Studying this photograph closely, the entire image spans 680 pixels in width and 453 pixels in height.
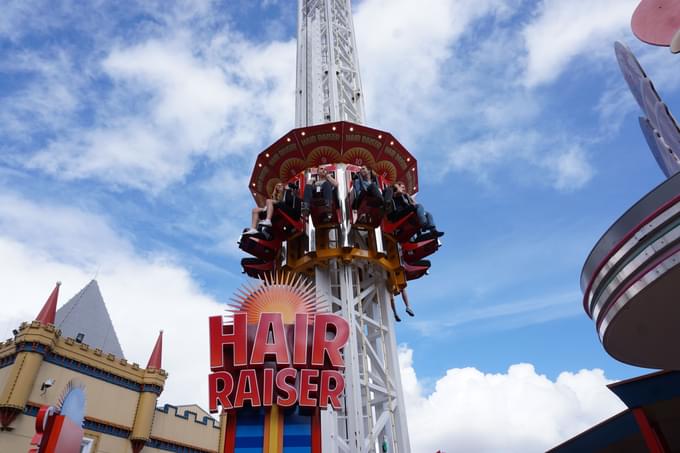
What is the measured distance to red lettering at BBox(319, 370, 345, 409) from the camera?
39.9 feet

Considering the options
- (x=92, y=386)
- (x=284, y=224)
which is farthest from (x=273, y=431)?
(x=92, y=386)

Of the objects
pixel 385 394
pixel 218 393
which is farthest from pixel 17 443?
pixel 385 394

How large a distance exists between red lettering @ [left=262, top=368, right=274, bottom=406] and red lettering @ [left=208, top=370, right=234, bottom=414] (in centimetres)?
81

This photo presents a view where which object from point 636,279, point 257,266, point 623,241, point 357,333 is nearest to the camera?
point 636,279

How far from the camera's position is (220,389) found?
39.8 ft

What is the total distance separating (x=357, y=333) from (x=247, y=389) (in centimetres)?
731

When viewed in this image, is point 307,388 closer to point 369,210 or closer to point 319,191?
point 319,191

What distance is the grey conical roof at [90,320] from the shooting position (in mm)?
27094

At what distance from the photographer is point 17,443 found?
1933 centimetres

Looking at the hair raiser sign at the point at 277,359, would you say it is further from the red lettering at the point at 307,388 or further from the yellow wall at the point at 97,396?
the yellow wall at the point at 97,396

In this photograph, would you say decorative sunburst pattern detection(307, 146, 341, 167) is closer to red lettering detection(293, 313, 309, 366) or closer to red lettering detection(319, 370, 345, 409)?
red lettering detection(293, 313, 309, 366)

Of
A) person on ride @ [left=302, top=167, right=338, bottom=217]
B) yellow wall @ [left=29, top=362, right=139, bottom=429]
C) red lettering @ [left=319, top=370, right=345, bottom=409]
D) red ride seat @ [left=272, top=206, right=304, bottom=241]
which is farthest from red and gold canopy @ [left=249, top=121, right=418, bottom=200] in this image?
yellow wall @ [left=29, top=362, right=139, bottom=429]

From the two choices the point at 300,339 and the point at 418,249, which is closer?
the point at 300,339

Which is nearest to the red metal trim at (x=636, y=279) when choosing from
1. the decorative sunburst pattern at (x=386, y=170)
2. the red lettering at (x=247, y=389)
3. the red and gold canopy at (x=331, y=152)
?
the red lettering at (x=247, y=389)
